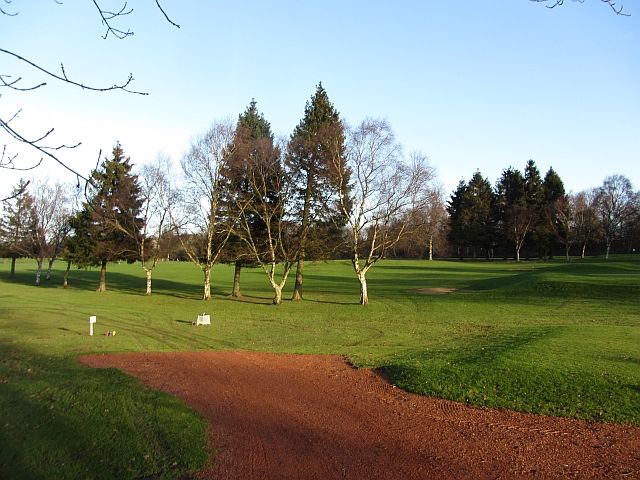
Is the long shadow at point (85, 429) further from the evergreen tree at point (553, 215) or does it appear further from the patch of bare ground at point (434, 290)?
the evergreen tree at point (553, 215)

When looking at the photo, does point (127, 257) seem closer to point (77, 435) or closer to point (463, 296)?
point (463, 296)

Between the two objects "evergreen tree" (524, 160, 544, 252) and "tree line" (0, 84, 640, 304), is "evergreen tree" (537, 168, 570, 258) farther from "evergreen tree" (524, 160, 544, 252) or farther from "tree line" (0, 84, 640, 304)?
"tree line" (0, 84, 640, 304)

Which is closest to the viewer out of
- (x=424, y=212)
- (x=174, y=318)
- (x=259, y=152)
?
(x=174, y=318)

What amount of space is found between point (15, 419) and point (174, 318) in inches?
822

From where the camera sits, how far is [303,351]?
1469 centimetres

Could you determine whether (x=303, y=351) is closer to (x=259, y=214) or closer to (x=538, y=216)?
(x=259, y=214)

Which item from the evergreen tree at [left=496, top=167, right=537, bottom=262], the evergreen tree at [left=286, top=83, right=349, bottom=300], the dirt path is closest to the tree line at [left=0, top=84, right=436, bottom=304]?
the evergreen tree at [left=286, top=83, right=349, bottom=300]

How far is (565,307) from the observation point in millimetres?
29344

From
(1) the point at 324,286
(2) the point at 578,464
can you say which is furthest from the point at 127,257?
(2) the point at 578,464

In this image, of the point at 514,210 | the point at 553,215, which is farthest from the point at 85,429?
the point at 553,215

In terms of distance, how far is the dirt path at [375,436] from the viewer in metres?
5.76

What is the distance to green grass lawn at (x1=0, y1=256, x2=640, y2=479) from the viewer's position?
627cm

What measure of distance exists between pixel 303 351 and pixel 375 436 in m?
7.92

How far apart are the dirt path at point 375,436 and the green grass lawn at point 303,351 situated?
50 centimetres
